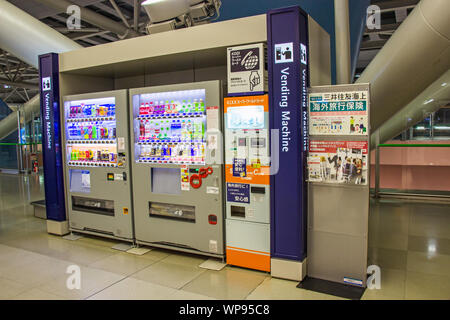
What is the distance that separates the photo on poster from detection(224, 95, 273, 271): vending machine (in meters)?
0.48

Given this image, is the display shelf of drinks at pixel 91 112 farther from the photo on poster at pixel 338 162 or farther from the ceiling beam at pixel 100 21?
the ceiling beam at pixel 100 21

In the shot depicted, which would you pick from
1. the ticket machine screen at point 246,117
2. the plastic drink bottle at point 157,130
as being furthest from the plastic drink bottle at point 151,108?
the ticket machine screen at point 246,117

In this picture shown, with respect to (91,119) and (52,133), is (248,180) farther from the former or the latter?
(52,133)

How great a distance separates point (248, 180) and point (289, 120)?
803 mm

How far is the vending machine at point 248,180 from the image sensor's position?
12.1ft

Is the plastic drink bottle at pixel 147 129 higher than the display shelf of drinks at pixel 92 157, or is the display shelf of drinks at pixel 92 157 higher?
the plastic drink bottle at pixel 147 129

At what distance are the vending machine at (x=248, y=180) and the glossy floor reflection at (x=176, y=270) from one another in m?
0.25

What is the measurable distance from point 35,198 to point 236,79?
6.75 metres

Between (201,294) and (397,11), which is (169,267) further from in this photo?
(397,11)

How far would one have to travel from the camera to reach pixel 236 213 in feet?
12.9

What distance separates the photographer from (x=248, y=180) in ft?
12.4

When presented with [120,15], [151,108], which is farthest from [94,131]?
[120,15]

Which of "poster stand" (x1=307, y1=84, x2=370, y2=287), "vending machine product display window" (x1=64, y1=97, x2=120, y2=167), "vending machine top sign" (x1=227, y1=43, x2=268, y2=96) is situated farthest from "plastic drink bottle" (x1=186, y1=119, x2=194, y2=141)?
"poster stand" (x1=307, y1=84, x2=370, y2=287)

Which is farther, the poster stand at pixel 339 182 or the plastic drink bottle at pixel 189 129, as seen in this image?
the plastic drink bottle at pixel 189 129
